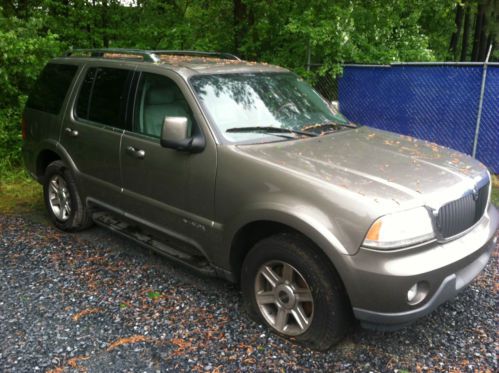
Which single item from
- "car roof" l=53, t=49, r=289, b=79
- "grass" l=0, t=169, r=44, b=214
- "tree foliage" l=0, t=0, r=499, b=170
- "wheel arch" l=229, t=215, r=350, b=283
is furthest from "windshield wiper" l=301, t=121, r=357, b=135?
"tree foliage" l=0, t=0, r=499, b=170

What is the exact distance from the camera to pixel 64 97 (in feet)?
16.2

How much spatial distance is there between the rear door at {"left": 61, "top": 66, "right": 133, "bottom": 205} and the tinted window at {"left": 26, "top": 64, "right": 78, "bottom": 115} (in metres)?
0.30

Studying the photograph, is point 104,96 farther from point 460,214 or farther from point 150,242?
point 460,214

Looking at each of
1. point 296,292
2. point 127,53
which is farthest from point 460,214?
point 127,53

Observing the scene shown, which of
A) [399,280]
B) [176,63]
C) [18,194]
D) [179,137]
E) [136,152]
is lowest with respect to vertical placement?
[18,194]

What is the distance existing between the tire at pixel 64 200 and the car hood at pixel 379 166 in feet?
7.72

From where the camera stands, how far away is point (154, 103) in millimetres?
4070

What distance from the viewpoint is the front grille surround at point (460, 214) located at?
114 inches

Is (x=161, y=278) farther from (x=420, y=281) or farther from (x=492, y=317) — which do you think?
(x=492, y=317)

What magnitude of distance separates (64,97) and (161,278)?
2.22 meters

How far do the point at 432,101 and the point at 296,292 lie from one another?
5791 millimetres

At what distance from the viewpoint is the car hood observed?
288cm

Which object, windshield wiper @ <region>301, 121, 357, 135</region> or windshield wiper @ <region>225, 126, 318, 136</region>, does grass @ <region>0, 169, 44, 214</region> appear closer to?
windshield wiper @ <region>225, 126, 318, 136</region>

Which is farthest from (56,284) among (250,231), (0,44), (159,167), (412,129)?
(412,129)
